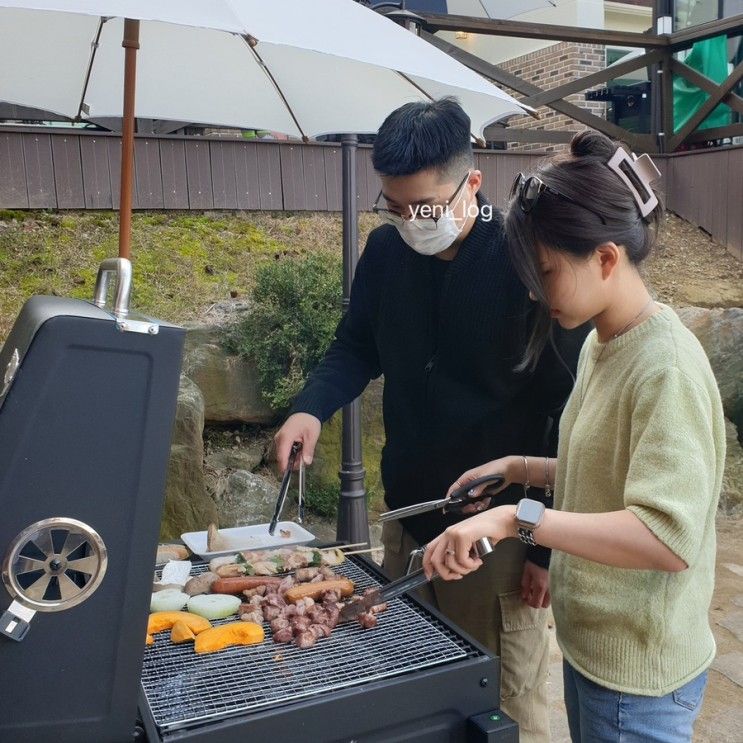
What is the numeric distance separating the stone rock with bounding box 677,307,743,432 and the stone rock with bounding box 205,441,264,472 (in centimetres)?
395

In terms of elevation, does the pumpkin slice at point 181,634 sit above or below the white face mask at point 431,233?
below

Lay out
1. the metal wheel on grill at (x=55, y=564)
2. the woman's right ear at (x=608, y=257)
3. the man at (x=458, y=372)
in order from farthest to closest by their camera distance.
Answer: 1. the man at (x=458, y=372)
2. the woman's right ear at (x=608, y=257)
3. the metal wheel on grill at (x=55, y=564)

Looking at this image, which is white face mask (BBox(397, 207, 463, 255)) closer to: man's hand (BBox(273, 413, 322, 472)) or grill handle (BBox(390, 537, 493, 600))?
man's hand (BBox(273, 413, 322, 472))

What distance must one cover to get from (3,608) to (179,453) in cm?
373

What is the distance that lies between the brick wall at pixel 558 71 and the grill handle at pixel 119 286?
898 cm

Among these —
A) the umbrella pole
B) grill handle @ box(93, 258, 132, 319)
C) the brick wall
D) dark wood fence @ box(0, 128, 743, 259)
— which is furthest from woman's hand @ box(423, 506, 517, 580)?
the brick wall

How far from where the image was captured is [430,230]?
2.34 meters

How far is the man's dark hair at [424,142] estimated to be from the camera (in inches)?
89.1

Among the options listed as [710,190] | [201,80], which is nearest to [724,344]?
[710,190]

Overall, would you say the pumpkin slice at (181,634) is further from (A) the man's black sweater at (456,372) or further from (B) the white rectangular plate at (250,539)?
(A) the man's black sweater at (456,372)

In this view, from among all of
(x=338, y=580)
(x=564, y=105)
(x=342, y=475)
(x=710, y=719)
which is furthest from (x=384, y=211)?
(x=564, y=105)

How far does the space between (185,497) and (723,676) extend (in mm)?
3165

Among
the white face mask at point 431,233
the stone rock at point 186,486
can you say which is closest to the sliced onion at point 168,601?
the white face mask at point 431,233

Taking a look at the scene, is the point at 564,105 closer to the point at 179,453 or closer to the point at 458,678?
the point at 179,453
